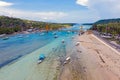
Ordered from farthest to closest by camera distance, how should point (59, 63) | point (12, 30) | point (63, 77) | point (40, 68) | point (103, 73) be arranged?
point (12, 30), point (59, 63), point (40, 68), point (103, 73), point (63, 77)

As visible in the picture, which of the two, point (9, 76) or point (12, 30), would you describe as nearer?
point (9, 76)

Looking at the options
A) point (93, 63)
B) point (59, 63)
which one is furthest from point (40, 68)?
point (93, 63)

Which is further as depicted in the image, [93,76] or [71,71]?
[71,71]

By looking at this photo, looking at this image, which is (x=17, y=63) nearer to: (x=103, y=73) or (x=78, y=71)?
(x=78, y=71)

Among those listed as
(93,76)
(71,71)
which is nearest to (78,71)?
(71,71)

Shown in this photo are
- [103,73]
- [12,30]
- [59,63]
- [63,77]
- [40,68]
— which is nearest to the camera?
[63,77]

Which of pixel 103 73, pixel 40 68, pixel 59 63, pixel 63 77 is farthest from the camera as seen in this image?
pixel 59 63

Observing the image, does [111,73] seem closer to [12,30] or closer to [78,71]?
[78,71]

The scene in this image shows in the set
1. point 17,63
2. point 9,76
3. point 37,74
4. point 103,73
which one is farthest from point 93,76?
point 17,63

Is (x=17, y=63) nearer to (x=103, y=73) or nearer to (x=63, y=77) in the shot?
(x=63, y=77)
